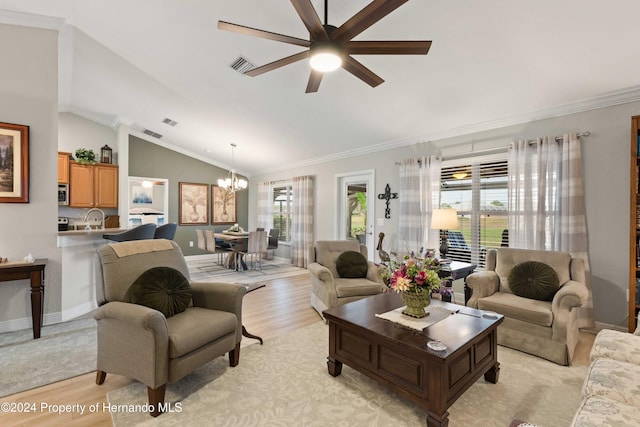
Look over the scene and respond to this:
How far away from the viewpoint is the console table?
2.80 m

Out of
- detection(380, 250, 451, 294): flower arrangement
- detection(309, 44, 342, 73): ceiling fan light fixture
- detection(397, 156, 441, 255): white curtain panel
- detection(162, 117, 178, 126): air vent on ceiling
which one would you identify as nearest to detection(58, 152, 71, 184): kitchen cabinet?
detection(162, 117, 178, 126): air vent on ceiling

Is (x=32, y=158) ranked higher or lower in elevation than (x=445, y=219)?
higher

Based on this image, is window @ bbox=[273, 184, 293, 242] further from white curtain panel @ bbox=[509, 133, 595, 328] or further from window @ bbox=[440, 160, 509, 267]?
white curtain panel @ bbox=[509, 133, 595, 328]

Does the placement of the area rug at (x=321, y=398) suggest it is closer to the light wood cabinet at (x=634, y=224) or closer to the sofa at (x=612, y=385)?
the sofa at (x=612, y=385)

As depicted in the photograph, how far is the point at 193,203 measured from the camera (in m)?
8.09

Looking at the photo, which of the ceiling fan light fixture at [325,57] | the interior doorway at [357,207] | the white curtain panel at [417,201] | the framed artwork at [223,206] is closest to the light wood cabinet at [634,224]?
the white curtain panel at [417,201]

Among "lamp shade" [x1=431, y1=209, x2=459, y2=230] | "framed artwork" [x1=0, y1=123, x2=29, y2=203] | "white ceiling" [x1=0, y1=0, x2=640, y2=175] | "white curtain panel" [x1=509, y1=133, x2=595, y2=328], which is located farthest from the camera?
"lamp shade" [x1=431, y1=209, x2=459, y2=230]

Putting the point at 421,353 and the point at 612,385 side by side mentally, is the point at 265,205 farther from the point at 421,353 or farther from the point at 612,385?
the point at 612,385

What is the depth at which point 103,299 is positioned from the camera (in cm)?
211

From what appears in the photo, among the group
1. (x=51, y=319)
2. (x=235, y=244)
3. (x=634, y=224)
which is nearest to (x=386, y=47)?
(x=634, y=224)

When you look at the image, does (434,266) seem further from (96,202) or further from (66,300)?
(96,202)

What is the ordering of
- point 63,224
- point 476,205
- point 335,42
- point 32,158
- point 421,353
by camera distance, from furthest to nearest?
point 63,224, point 476,205, point 32,158, point 335,42, point 421,353

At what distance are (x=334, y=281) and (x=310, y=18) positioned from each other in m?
2.62

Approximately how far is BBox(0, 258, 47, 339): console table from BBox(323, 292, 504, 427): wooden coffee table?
291cm
